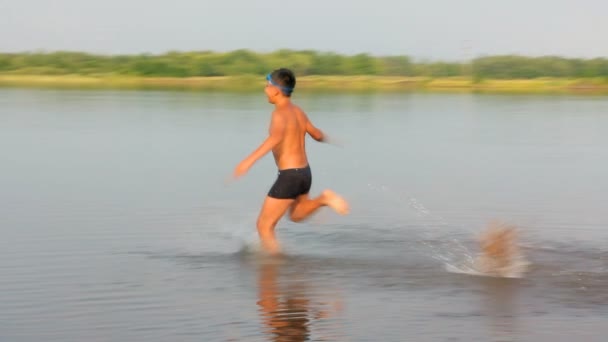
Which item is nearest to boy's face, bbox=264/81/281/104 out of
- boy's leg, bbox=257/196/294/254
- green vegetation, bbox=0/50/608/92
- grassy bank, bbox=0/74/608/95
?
boy's leg, bbox=257/196/294/254

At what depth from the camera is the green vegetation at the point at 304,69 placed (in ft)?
341

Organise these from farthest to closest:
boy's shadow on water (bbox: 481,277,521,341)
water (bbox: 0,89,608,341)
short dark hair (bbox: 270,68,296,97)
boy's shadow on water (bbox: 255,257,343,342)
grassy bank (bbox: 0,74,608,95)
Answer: grassy bank (bbox: 0,74,608,95), short dark hair (bbox: 270,68,296,97), water (bbox: 0,89,608,341), boy's shadow on water (bbox: 481,277,521,341), boy's shadow on water (bbox: 255,257,343,342)

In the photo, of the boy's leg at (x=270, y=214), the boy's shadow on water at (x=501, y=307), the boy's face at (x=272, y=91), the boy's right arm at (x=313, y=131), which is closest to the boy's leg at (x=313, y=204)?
the boy's leg at (x=270, y=214)

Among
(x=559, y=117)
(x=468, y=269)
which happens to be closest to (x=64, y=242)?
(x=468, y=269)

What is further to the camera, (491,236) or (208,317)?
(491,236)

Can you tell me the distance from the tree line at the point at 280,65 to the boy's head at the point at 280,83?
95700 millimetres

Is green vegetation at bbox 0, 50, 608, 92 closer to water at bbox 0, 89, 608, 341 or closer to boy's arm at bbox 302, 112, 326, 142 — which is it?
water at bbox 0, 89, 608, 341

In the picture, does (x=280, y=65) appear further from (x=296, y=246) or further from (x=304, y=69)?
(x=296, y=246)

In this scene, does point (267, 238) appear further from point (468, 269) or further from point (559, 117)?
point (559, 117)

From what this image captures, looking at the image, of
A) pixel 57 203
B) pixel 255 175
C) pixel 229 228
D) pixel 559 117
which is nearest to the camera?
pixel 229 228

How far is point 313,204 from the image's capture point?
11.2 metres

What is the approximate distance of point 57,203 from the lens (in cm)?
1503

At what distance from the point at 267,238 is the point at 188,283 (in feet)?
4.16

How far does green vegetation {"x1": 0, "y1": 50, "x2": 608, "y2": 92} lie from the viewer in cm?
10381
